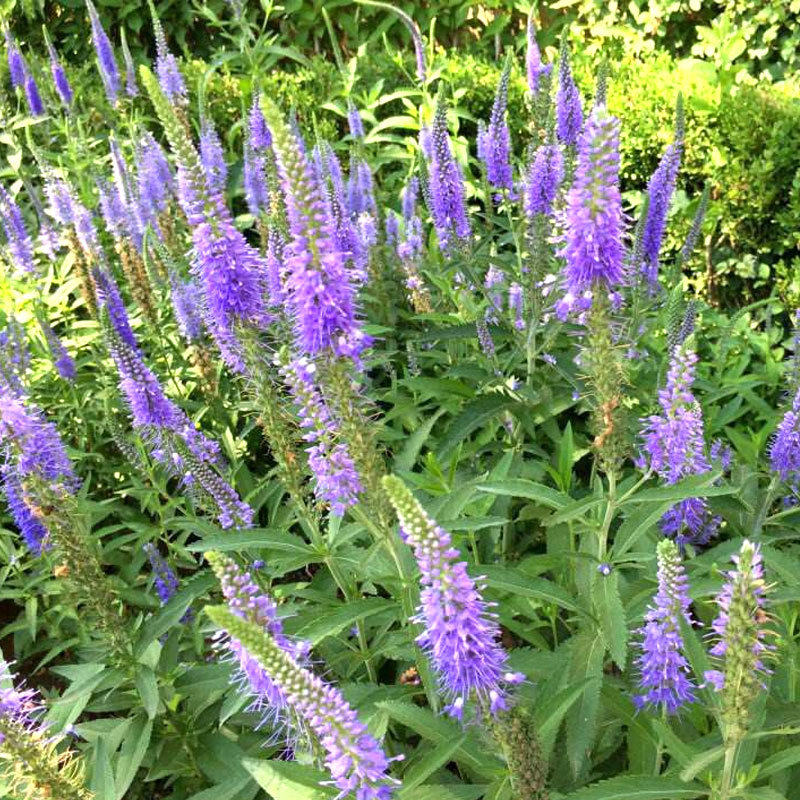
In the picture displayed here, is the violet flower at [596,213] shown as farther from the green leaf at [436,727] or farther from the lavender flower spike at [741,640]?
the green leaf at [436,727]

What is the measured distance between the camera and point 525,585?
8.15 ft

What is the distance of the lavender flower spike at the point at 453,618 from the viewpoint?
1.67 m

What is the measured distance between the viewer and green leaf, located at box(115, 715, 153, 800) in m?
2.87

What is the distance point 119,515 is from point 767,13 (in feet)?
22.1

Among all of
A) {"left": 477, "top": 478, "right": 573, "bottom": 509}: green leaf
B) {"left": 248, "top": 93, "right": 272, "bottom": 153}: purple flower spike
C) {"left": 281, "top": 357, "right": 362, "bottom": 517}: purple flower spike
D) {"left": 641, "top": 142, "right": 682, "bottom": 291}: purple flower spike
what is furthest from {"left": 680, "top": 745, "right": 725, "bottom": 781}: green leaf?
{"left": 248, "top": 93, "right": 272, "bottom": 153}: purple flower spike

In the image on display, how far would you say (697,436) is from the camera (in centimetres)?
274

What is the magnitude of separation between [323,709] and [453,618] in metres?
0.34

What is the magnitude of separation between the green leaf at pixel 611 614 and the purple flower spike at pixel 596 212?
88 cm

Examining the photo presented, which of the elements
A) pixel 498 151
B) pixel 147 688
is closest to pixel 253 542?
pixel 147 688

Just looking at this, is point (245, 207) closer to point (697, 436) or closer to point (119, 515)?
point (119, 515)

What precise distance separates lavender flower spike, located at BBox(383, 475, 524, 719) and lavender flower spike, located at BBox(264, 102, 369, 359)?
61 cm

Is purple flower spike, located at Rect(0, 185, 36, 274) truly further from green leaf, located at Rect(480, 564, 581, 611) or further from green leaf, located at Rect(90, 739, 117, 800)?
green leaf, located at Rect(480, 564, 581, 611)

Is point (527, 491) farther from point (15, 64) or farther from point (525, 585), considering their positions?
point (15, 64)

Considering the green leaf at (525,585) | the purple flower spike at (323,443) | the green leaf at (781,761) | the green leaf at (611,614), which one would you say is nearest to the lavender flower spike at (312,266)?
the purple flower spike at (323,443)
